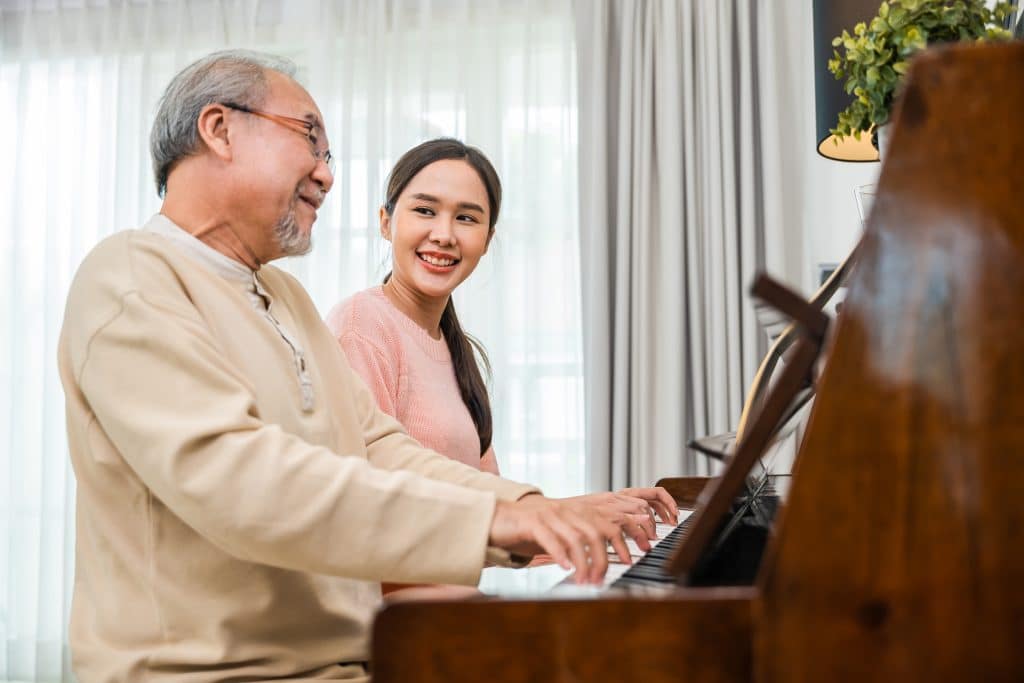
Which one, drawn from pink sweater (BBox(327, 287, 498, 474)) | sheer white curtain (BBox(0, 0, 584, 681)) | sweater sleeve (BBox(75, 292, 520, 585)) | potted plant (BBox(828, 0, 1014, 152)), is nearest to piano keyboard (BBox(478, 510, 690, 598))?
sweater sleeve (BBox(75, 292, 520, 585))

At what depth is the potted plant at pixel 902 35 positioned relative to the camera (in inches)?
52.2

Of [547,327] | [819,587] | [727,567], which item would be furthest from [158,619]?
[547,327]

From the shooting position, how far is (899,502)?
0.65 metres

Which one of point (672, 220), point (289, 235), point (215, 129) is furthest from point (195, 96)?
point (672, 220)

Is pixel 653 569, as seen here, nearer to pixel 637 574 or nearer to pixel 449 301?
pixel 637 574

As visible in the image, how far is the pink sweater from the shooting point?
6.40 feet

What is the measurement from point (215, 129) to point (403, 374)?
2.63ft

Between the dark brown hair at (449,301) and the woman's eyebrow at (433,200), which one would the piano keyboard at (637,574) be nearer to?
the dark brown hair at (449,301)

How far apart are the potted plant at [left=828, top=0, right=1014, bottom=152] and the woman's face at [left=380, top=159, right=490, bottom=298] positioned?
1.04 metres

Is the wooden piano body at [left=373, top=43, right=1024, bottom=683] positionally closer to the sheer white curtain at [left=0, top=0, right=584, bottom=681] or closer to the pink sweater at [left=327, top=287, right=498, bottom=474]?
the pink sweater at [left=327, top=287, right=498, bottom=474]

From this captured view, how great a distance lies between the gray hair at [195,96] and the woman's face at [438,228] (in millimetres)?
859

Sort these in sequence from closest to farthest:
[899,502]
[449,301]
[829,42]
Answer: [899,502], [829,42], [449,301]

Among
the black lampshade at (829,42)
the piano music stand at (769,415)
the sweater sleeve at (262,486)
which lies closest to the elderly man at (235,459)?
the sweater sleeve at (262,486)

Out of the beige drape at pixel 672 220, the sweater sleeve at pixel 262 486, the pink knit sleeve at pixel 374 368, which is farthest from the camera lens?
the beige drape at pixel 672 220
